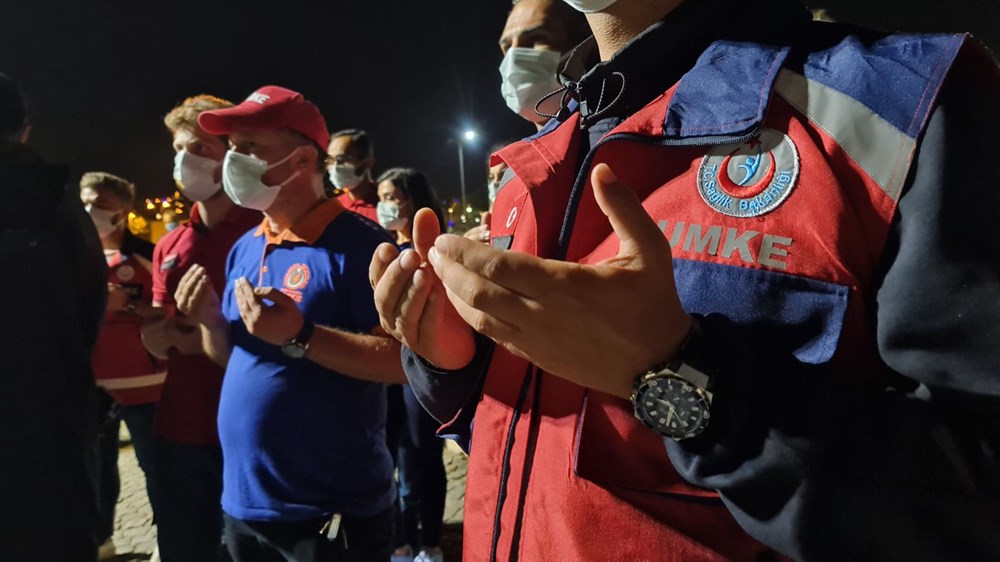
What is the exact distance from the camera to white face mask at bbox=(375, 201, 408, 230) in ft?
18.8

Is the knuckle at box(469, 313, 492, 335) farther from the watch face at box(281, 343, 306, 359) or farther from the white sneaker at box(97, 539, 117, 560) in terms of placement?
the white sneaker at box(97, 539, 117, 560)

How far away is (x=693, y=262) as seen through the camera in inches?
36.9

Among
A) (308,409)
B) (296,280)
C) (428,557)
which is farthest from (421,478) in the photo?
(296,280)

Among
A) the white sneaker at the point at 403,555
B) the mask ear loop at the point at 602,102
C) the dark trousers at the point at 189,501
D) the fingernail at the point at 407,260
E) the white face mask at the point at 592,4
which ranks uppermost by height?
the white face mask at the point at 592,4

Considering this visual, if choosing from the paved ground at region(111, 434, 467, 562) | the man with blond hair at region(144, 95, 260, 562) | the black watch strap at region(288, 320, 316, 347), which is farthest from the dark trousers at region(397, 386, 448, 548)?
the black watch strap at region(288, 320, 316, 347)

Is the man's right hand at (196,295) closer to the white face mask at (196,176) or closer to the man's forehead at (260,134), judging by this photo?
the man's forehead at (260,134)

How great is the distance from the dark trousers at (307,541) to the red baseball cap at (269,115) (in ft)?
6.64

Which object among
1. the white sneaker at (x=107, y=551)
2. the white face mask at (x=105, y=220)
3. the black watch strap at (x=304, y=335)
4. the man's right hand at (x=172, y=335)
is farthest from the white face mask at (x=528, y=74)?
the white sneaker at (x=107, y=551)

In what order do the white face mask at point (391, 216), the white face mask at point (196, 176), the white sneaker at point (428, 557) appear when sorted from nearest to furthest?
the white face mask at point (196, 176) < the white sneaker at point (428, 557) < the white face mask at point (391, 216)

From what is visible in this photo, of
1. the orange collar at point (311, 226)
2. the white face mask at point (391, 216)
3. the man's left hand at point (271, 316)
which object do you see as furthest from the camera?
the white face mask at point (391, 216)

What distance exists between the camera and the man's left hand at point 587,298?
73cm

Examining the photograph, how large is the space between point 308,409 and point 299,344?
0.31 m

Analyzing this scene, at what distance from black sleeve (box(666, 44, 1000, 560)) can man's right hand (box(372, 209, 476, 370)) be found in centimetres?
57

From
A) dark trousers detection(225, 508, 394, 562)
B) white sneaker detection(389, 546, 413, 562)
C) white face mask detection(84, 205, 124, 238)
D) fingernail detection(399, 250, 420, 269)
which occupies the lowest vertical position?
white sneaker detection(389, 546, 413, 562)
